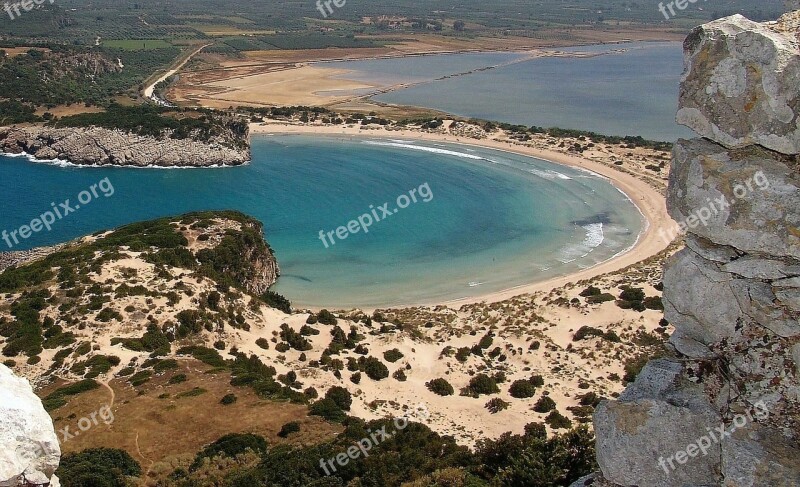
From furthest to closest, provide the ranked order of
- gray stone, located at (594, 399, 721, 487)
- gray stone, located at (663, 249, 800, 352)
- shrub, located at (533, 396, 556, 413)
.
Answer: shrub, located at (533, 396, 556, 413)
gray stone, located at (594, 399, 721, 487)
gray stone, located at (663, 249, 800, 352)

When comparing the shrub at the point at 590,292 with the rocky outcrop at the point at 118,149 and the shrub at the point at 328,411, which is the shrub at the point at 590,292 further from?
the rocky outcrop at the point at 118,149

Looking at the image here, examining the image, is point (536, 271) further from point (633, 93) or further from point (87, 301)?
point (633, 93)

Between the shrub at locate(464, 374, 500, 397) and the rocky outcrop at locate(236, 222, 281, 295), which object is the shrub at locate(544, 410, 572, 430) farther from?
the rocky outcrop at locate(236, 222, 281, 295)

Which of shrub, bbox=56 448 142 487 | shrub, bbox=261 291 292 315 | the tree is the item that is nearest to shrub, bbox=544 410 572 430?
the tree

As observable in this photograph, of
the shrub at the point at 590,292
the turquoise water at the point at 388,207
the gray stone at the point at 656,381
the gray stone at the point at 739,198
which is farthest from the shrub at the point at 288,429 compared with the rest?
the shrub at the point at 590,292

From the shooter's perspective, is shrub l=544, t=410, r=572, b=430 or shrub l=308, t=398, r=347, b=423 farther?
shrub l=544, t=410, r=572, b=430

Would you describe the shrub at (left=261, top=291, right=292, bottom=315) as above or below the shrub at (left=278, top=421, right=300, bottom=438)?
below

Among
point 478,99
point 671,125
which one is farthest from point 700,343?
point 478,99

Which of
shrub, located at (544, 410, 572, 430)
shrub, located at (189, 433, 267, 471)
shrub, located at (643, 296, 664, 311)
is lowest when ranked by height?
shrub, located at (544, 410, 572, 430)
